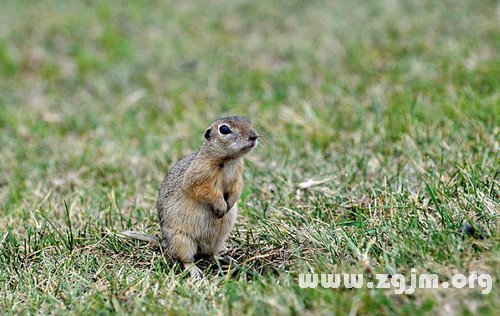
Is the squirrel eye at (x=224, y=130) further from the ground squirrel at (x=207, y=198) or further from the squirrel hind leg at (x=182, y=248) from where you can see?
the squirrel hind leg at (x=182, y=248)

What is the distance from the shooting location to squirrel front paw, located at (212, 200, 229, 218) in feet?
13.4

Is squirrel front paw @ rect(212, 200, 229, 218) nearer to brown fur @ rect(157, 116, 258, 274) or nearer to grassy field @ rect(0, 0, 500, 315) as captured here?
brown fur @ rect(157, 116, 258, 274)

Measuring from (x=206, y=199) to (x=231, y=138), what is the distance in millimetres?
397

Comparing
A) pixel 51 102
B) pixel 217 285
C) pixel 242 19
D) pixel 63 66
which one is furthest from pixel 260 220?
pixel 242 19

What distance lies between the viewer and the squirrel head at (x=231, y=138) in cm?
403

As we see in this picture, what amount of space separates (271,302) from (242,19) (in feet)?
28.0

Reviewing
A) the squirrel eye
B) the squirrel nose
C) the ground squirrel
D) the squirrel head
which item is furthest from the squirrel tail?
the squirrel nose

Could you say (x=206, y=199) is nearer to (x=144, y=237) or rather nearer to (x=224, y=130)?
(x=224, y=130)

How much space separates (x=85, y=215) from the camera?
491cm

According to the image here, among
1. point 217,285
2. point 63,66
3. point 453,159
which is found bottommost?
point 217,285

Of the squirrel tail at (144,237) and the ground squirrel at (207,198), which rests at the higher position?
the ground squirrel at (207,198)

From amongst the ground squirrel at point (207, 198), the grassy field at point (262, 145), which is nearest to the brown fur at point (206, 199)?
the ground squirrel at point (207, 198)

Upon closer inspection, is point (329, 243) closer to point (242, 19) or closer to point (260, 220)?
point (260, 220)

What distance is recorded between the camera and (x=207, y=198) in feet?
13.5
